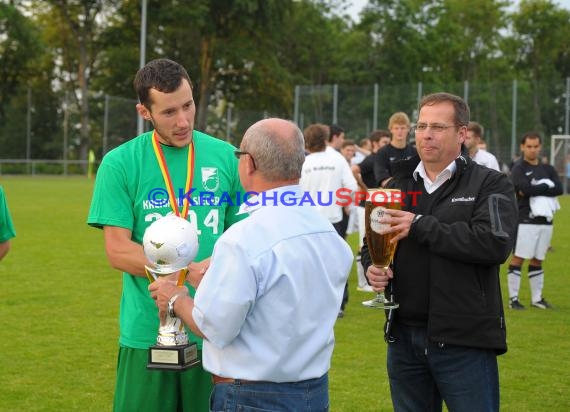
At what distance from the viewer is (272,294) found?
9.69 feet

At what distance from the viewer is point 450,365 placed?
396cm

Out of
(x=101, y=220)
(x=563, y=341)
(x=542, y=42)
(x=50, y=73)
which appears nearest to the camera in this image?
(x=101, y=220)

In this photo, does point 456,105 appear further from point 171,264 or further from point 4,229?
point 4,229

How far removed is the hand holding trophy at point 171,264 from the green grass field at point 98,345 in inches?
135

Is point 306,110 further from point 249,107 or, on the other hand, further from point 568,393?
point 568,393

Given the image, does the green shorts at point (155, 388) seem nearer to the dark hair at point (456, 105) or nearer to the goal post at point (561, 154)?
the dark hair at point (456, 105)

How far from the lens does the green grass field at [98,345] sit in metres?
6.76

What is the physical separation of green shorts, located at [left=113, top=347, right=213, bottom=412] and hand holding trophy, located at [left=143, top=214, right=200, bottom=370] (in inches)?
19.6

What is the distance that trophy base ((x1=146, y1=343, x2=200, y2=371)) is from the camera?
10.7 ft

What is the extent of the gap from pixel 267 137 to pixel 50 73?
58.6 meters

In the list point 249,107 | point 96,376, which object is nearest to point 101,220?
point 96,376

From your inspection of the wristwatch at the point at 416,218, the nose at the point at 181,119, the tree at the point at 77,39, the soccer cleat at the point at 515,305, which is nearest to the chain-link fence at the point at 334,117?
the tree at the point at 77,39

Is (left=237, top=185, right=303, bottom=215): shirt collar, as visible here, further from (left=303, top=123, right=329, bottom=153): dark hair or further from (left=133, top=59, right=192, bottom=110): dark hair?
(left=303, top=123, right=329, bottom=153): dark hair

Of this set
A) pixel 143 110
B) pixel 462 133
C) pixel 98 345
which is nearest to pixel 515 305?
pixel 98 345
